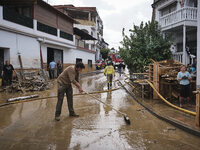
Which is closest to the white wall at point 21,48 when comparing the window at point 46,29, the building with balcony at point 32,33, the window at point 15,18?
the building with balcony at point 32,33

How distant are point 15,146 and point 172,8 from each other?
46.5ft

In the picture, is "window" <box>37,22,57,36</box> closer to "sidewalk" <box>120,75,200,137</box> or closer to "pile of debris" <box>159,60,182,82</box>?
"pile of debris" <box>159,60,182,82</box>

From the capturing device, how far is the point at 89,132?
4.02 metres

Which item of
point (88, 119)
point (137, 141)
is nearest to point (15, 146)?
point (88, 119)

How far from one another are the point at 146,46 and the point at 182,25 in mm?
3701

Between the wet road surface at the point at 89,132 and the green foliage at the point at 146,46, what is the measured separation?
15.0 ft

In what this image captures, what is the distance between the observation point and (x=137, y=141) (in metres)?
3.55

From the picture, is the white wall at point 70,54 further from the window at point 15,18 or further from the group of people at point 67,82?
the group of people at point 67,82


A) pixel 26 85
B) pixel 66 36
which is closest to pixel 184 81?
pixel 26 85

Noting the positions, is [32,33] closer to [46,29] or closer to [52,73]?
[46,29]

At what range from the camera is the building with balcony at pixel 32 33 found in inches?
439

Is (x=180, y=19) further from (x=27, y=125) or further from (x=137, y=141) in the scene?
(x=27, y=125)

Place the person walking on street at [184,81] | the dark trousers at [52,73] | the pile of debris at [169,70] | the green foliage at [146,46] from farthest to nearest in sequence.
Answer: the dark trousers at [52,73], the green foliage at [146,46], the pile of debris at [169,70], the person walking on street at [184,81]

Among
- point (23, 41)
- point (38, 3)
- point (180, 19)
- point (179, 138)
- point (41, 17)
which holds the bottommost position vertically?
point (179, 138)
